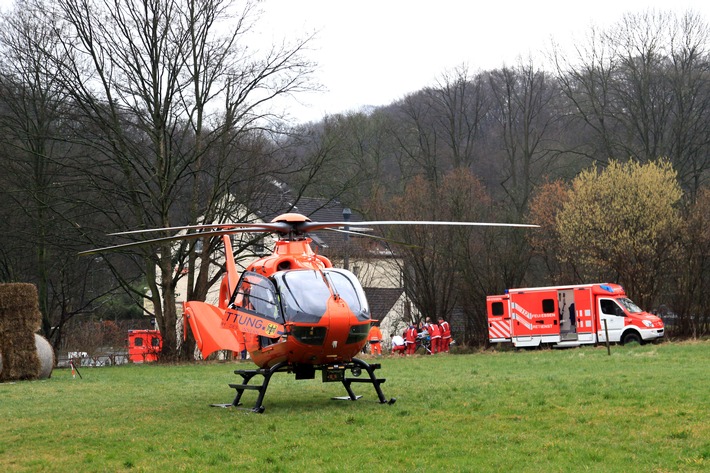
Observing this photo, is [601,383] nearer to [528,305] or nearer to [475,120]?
[528,305]

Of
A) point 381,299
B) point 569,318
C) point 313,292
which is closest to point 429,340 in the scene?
point 569,318

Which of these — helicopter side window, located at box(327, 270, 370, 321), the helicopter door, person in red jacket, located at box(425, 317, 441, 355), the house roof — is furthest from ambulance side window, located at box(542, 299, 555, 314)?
the helicopter door

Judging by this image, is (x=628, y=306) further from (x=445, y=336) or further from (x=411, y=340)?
(x=411, y=340)

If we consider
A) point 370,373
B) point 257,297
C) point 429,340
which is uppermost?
point 257,297

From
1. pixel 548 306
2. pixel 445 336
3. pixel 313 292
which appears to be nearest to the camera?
pixel 313 292

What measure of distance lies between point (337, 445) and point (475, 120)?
153 feet

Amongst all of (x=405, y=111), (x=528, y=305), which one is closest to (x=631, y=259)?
(x=528, y=305)

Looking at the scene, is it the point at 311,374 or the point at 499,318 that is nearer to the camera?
the point at 311,374

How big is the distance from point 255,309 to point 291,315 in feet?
3.57

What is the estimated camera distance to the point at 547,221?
44.1m

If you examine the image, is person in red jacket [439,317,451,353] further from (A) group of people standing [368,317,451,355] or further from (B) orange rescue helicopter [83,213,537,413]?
(B) orange rescue helicopter [83,213,537,413]

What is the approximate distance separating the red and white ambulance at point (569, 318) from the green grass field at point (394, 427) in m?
13.3

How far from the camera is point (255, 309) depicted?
14.4 metres

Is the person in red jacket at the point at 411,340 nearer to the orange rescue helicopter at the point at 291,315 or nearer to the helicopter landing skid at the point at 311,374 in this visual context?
the orange rescue helicopter at the point at 291,315
